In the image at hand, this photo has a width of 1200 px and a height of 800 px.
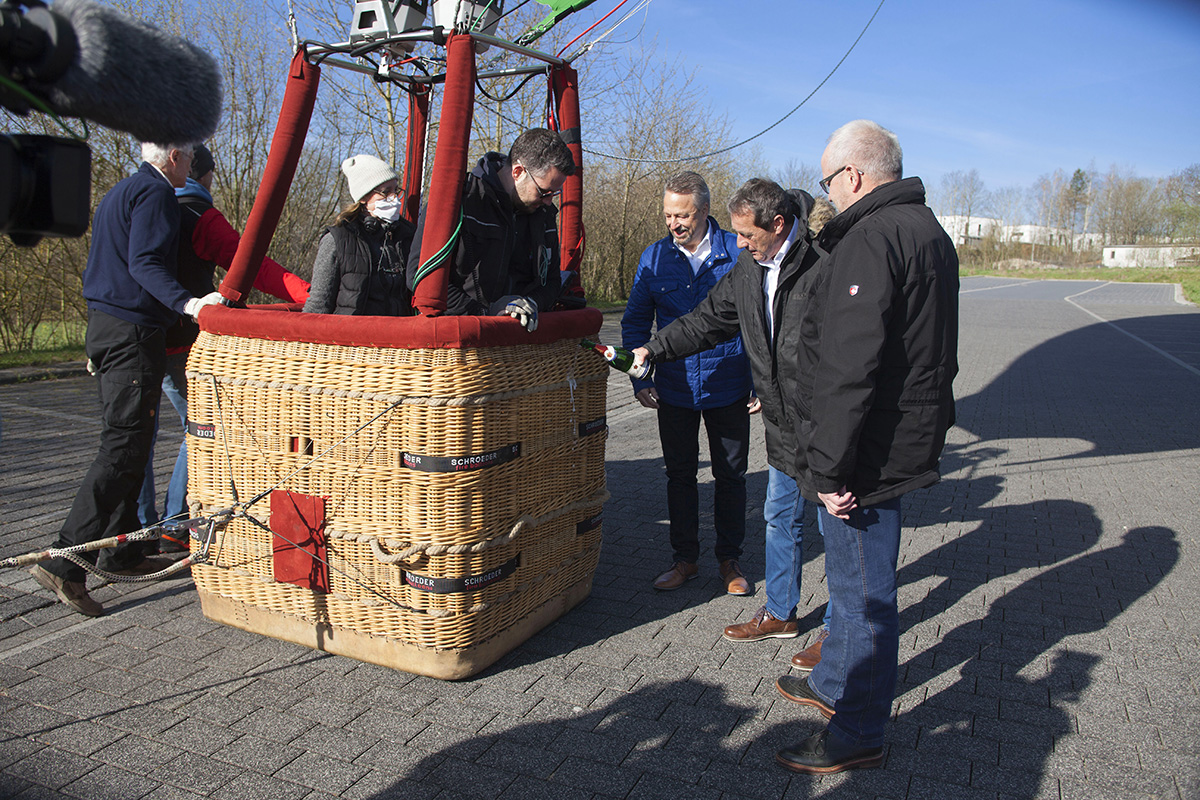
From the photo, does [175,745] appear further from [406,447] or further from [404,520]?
[406,447]

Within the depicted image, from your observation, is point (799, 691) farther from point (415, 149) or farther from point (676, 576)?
point (415, 149)

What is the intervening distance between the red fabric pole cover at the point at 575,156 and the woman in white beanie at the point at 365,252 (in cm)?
80

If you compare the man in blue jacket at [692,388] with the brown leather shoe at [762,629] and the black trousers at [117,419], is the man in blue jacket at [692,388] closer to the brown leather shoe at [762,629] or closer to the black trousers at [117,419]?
the brown leather shoe at [762,629]

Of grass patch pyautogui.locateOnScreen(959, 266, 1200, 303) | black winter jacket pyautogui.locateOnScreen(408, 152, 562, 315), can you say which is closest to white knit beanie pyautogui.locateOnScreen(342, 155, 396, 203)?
black winter jacket pyautogui.locateOnScreen(408, 152, 562, 315)

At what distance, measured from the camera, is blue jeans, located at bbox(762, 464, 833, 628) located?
12.0 ft

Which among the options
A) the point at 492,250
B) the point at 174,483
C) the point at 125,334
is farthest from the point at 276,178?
the point at 174,483

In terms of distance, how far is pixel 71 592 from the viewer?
371 cm

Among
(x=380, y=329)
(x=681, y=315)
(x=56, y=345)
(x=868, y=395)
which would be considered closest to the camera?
(x=868, y=395)

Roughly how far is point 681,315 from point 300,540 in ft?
7.04

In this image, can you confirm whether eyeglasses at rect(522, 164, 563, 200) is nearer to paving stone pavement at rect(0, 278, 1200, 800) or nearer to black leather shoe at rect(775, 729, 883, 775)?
paving stone pavement at rect(0, 278, 1200, 800)

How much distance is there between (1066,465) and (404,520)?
20.9 ft

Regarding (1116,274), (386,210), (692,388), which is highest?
(1116,274)

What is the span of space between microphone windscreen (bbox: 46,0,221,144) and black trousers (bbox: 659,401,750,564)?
118 inches

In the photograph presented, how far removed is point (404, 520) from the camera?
3068 mm
